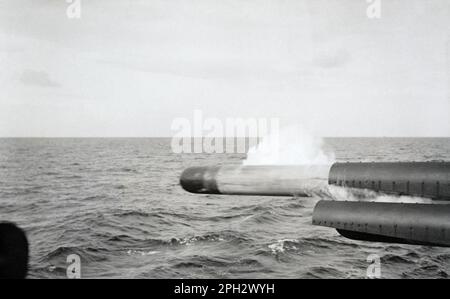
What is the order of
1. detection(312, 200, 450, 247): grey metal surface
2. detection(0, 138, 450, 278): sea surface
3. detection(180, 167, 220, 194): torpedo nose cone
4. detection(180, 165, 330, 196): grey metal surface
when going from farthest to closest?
detection(0, 138, 450, 278): sea surface, detection(180, 167, 220, 194): torpedo nose cone, detection(180, 165, 330, 196): grey metal surface, detection(312, 200, 450, 247): grey metal surface

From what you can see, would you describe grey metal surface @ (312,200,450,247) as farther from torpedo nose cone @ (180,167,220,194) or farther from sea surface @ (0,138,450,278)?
sea surface @ (0,138,450,278)

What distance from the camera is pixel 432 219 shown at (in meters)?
4.48

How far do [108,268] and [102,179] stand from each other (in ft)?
98.6

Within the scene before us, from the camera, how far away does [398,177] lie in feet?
15.7

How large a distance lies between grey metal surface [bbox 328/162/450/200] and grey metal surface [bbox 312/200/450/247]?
0.18 m

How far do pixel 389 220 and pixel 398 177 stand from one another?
542 millimetres

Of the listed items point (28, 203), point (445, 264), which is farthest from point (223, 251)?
point (28, 203)

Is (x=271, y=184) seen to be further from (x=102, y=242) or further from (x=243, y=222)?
(x=243, y=222)

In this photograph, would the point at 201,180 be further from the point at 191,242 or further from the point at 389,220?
the point at 191,242

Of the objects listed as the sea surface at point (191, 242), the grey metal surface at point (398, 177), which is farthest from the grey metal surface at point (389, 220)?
the sea surface at point (191, 242)

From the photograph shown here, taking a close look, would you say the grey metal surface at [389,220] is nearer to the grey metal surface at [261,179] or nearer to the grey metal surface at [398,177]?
the grey metal surface at [398,177]

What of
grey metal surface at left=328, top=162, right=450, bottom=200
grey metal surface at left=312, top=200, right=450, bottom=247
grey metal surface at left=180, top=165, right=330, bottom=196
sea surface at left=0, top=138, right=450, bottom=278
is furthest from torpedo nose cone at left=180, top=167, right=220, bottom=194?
sea surface at left=0, top=138, right=450, bottom=278

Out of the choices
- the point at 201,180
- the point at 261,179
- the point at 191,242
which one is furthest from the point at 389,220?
the point at 191,242

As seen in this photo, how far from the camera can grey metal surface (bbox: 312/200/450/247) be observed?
4.47m
